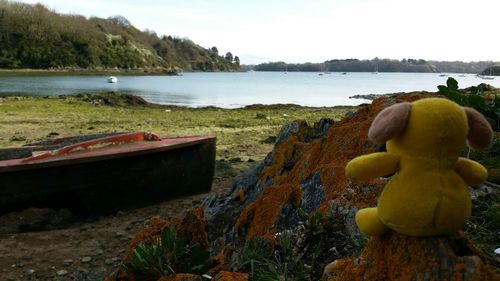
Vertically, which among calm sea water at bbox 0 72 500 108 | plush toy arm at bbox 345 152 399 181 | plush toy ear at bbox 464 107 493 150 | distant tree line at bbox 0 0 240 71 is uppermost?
distant tree line at bbox 0 0 240 71

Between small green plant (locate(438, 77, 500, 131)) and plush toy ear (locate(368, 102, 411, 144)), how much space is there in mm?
2188

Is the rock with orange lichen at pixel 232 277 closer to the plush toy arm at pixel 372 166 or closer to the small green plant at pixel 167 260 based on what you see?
the small green plant at pixel 167 260

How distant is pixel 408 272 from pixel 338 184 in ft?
4.79

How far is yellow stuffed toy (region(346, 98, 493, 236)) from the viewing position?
5.83ft

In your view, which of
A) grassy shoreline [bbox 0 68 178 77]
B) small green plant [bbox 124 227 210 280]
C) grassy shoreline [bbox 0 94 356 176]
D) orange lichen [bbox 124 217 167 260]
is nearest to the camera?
small green plant [bbox 124 227 210 280]

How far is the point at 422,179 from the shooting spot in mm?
1797

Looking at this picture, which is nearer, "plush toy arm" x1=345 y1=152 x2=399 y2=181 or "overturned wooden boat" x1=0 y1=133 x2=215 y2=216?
"plush toy arm" x1=345 y1=152 x2=399 y2=181

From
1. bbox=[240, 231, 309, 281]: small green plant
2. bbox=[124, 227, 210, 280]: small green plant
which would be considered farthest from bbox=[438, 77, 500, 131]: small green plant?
bbox=[124, 227, 210, 280]: small green plant

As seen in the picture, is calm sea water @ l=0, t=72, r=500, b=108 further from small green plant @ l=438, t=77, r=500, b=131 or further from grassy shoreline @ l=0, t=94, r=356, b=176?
small green plant @ l=438, t=77, r=500, b=131

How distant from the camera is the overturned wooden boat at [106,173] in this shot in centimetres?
615

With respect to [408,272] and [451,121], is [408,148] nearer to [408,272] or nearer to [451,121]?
[451,121]

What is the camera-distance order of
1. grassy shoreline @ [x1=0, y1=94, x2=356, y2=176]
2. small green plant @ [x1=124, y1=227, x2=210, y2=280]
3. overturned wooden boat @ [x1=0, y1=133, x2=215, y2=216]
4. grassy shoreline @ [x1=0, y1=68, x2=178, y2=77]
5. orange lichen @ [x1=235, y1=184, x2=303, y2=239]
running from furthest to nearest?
grassy shoreline @ [x1=0, y1=68, x2=178, y2=77]
grassy shoreline @ [x1=0, y1=94, x2=356, y2=176]
overturned wooden boat @ [x1=0, y1=133, x2=215, y2=216]
orange lichen @ [x1=235, y1=184, x2=303, y2=239]
small green plant @ [x1=124, y1=227, x2=210, y2=280]

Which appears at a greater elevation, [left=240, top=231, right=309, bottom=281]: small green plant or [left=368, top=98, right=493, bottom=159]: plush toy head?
[left=368, top=98, right=493, bottom=159]: plush toy head

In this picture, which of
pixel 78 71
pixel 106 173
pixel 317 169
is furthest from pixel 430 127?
pixel 78 71
